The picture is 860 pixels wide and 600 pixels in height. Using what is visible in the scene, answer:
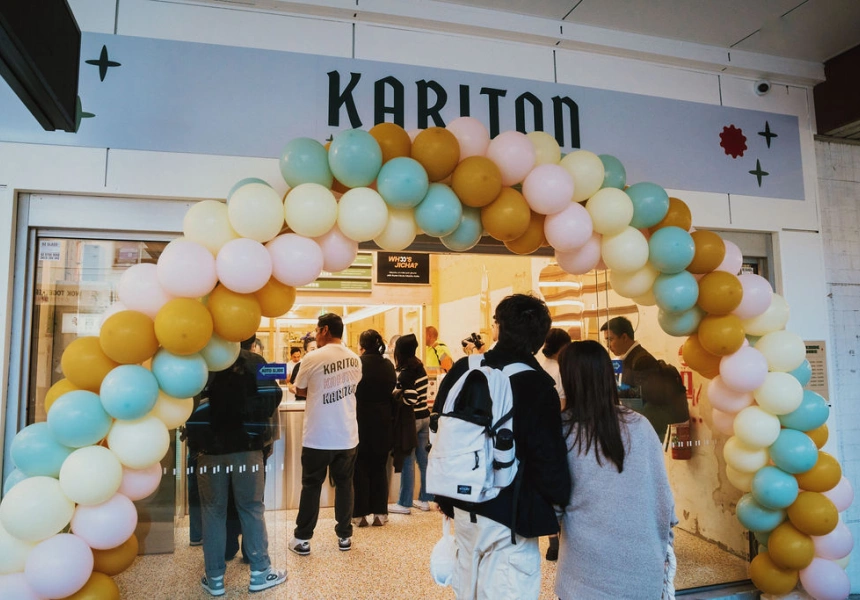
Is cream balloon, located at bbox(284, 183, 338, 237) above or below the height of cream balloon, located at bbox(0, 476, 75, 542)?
above

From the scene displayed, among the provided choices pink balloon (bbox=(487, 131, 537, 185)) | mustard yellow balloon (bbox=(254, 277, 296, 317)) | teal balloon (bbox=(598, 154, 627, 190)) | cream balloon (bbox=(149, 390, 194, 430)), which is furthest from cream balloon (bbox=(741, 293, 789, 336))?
cream balloon (bbox=(149, 390, 194, 430))

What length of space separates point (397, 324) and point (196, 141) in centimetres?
547

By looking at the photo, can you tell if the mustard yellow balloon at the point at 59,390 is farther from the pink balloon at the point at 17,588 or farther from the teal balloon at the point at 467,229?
the teal balloon at the point at 467,229

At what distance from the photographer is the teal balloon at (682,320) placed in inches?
110

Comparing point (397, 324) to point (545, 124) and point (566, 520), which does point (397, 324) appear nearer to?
point (545, 124)

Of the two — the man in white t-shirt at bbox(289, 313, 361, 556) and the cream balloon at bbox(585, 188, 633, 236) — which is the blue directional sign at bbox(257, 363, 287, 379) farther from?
the cream balloon at bbox(585, 188, 633, 236)

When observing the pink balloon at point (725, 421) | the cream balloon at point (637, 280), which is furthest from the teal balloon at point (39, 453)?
the pink balloon at point (725, 421)

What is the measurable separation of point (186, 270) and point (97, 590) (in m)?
1.16

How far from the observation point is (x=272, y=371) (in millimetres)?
3123

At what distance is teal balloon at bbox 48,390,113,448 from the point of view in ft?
6.16

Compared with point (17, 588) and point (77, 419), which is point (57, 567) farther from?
point (77, 419)

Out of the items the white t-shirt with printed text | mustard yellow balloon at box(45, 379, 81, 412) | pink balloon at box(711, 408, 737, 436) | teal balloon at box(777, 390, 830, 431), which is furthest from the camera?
the white t-shirt with printed text

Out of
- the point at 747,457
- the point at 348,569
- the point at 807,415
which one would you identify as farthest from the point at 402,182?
the point at 348,569

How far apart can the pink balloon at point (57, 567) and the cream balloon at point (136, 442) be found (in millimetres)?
300
